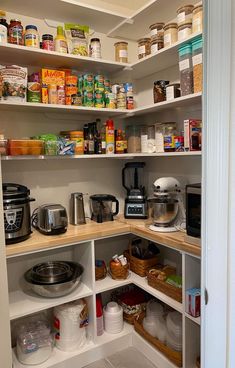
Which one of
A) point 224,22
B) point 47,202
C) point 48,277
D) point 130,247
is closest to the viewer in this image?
point 224,22

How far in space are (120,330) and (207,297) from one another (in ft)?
4.89

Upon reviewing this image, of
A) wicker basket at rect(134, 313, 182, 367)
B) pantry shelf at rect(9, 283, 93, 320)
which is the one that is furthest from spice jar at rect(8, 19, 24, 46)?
wicker basket at rect(134, 313, 182, 367)

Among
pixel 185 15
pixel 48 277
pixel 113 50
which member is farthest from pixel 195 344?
pixel 113 50

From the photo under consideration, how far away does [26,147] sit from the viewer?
1781 millimetres

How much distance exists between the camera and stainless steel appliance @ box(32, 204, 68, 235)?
1846 mm

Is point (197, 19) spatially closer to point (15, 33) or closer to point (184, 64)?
point (184, 64)

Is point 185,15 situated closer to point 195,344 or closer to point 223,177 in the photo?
point 223,177

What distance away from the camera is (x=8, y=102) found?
5.59 ft

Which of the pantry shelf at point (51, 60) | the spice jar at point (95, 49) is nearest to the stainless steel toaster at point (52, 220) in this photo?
the pantry shelf at point (51, 60)

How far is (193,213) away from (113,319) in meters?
1.04

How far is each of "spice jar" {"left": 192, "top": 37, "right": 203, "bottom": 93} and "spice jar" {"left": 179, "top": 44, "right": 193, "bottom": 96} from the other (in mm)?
43

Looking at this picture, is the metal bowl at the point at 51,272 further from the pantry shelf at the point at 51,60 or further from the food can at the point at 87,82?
the pantry shelf at the point at 51,60

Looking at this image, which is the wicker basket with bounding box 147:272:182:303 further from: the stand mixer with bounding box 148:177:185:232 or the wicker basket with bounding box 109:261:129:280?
the stand mixer with bounding box 148:177:185:232

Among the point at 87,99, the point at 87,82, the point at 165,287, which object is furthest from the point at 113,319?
the point at 87,82
